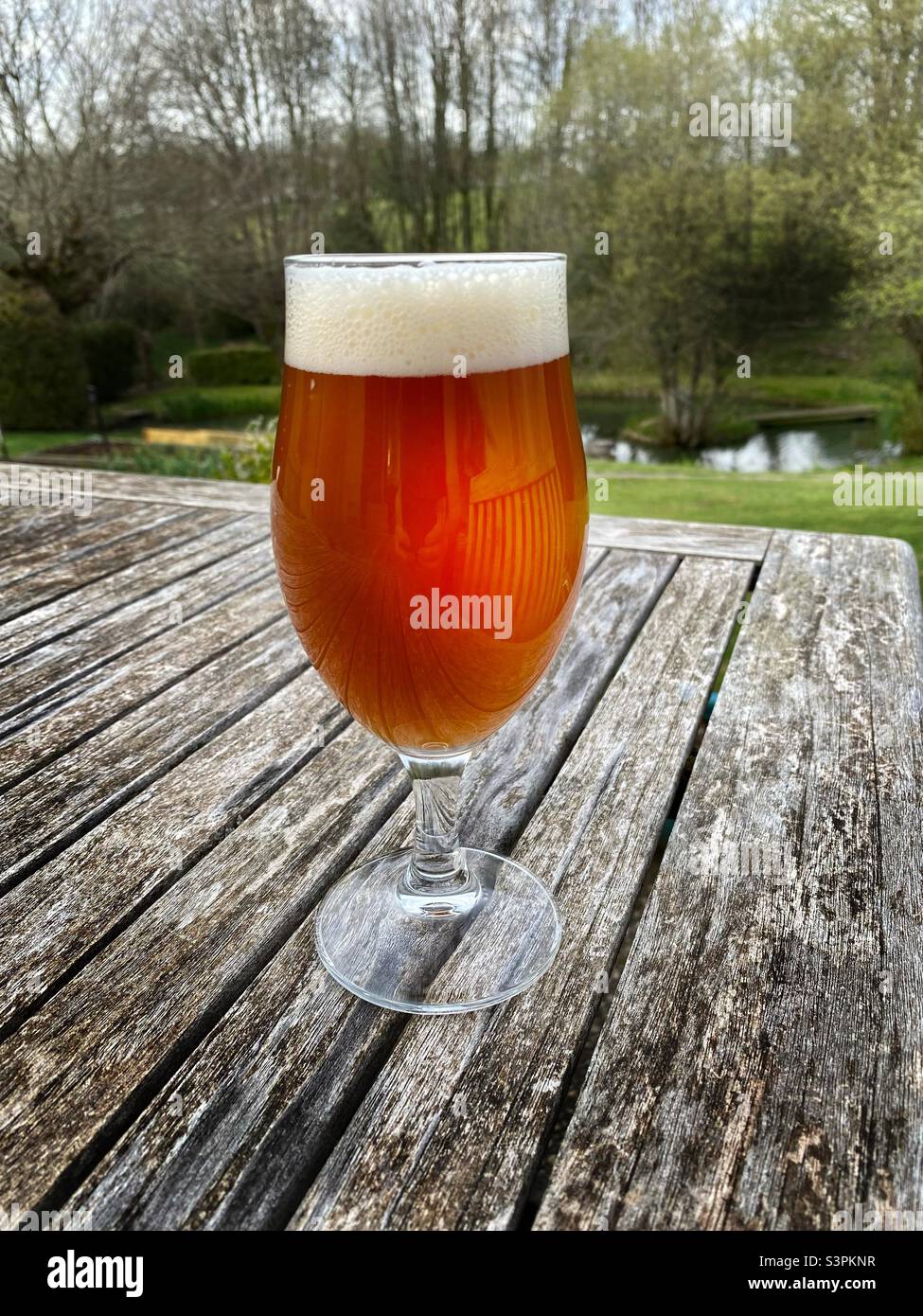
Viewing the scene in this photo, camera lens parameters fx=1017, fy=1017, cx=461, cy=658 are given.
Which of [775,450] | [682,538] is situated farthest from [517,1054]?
[775,450]

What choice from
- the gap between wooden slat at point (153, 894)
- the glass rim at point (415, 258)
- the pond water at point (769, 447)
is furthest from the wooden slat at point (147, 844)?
the pond water at point (769, 447)

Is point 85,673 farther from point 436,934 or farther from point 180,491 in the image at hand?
point 180,491

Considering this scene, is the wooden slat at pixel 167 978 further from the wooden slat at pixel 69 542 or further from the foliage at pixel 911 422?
the foliage at pixel 911 422

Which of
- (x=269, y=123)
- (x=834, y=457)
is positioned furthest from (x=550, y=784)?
(x=269, y=123)

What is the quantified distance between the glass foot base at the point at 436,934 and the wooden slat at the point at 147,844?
0.54 ft

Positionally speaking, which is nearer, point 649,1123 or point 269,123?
point 649,1123

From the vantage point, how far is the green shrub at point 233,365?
13766mm

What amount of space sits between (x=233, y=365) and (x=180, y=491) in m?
12.2

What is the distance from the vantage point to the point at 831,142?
9305mm

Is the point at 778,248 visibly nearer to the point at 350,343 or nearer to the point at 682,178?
the point at 682,178

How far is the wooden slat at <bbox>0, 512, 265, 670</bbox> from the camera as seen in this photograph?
5.21ft

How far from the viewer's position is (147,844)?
1055mm

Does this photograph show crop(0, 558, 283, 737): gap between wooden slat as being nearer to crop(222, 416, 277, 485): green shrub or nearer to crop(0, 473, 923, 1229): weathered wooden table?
crop(0, 473, 923, 1229): weathered wooden table
